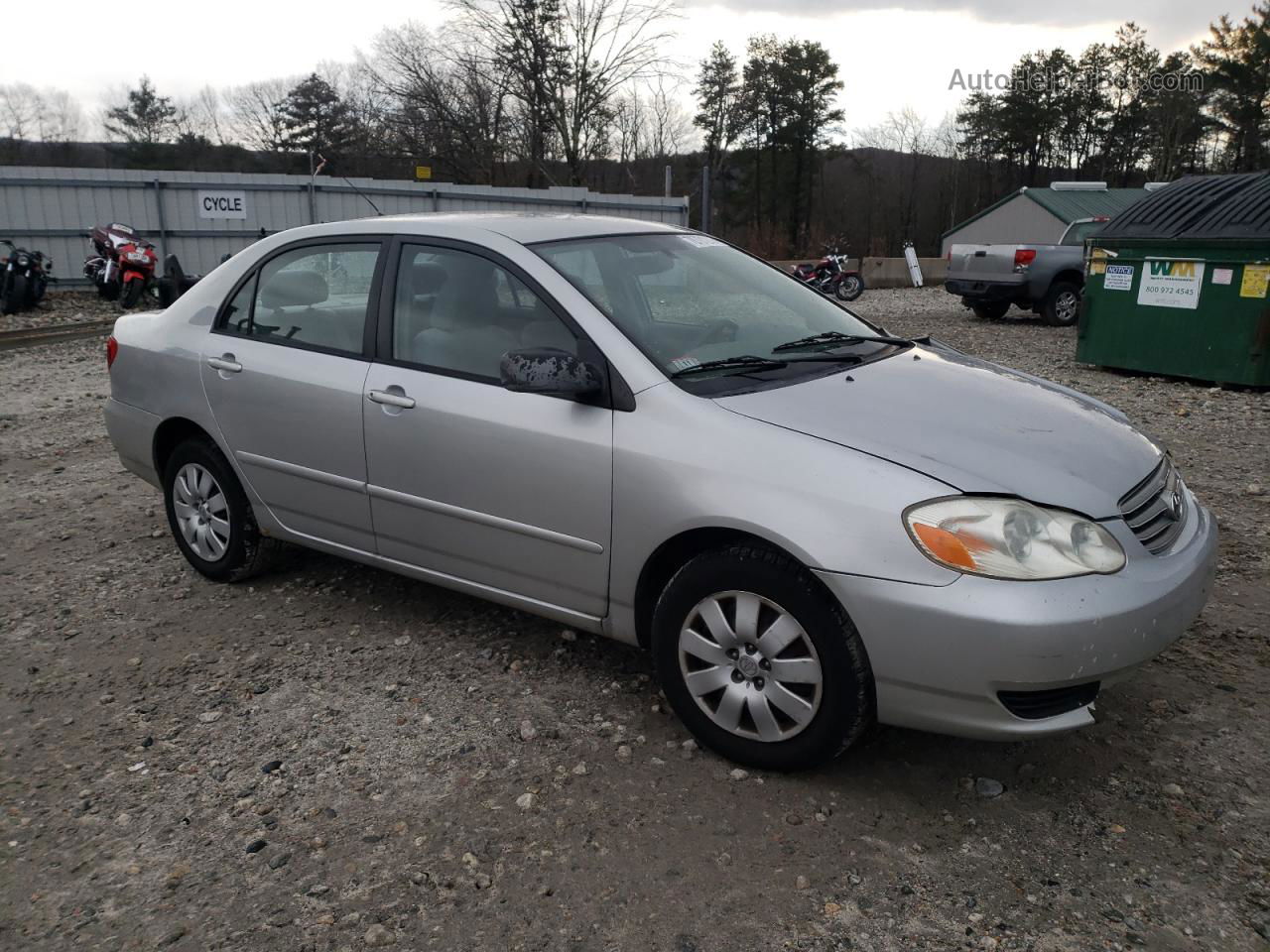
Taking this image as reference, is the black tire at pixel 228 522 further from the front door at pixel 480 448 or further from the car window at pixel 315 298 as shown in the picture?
the front door at pixel 480 448

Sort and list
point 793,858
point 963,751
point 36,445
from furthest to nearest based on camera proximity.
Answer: point 36,445, point 963,751, point 793,858

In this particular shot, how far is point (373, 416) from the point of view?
12.3ft

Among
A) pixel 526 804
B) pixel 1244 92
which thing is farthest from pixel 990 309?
pixel 1244 92

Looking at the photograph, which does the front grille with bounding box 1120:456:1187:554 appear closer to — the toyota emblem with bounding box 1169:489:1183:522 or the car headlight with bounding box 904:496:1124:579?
the toyota emblem with bounding box 1169:489:1183:522

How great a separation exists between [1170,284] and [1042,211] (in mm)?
30551

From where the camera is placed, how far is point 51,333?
14.5 meters

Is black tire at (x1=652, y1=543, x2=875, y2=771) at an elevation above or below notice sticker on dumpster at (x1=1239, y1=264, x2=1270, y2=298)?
below

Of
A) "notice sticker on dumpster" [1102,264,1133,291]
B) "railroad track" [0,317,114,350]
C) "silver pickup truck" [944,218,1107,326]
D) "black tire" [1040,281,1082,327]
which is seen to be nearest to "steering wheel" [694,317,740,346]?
"notice sticker on dumpster" [1102,264,1133,291]

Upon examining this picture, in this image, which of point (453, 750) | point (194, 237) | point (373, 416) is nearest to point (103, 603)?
point (373, 416)

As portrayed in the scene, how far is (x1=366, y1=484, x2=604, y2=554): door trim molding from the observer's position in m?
3.28

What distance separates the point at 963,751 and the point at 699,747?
2.77 feet

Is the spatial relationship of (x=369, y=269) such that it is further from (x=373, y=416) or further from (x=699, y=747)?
(x=699, y=747)

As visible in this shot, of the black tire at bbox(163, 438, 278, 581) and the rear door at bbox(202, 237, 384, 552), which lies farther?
the black tire at bbox(163, 438, 278, 581)

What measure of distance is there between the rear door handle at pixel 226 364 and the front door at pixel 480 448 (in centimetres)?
84
